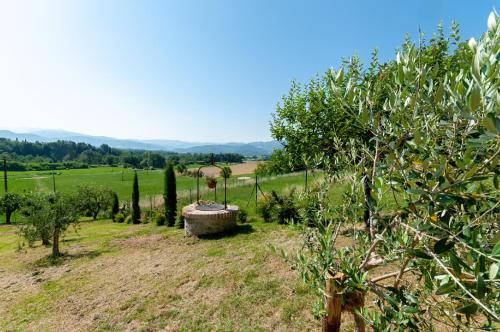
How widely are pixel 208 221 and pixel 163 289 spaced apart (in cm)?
439

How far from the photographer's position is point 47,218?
9836 mm

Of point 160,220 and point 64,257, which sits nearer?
point 64,257

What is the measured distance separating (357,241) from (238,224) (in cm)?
1017

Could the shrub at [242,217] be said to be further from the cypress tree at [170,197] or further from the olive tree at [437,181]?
the olive tree at [437,181]

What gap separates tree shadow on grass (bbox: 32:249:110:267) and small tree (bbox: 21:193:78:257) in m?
0.26

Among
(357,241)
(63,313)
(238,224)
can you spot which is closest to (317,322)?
(357,241)

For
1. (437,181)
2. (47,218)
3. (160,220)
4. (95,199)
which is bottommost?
(95,199)

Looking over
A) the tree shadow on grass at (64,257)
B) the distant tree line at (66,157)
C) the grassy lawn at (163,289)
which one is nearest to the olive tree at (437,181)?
the grassy lawn at (163,289)

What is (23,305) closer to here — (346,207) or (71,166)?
(346,207)

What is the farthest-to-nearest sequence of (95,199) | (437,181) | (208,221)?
(95,199)
(208,221)
(437,181)

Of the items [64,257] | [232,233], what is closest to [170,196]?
[232,233]

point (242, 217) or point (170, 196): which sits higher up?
point (170, 196)

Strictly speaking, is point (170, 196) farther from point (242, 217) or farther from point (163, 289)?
point (163, 289)

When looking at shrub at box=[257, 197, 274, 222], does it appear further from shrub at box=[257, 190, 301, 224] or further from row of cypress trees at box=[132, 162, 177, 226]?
row of cypress trees at box=[132, 162, 177, 226]
